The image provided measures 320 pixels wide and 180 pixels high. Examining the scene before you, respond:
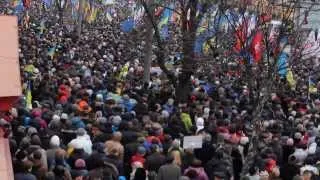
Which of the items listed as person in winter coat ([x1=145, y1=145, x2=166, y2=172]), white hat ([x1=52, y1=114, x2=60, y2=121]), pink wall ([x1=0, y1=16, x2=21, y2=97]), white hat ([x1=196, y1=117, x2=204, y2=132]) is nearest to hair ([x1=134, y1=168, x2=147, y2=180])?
person in winter coat ([x1=145, y1=145, x2=166, y2=172])

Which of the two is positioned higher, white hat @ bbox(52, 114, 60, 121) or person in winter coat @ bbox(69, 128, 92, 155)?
white hat @ bbox(52, 114, 60, 121)

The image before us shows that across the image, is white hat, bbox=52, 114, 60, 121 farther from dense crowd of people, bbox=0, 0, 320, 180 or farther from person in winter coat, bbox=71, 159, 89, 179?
person in winter coat, bbox=71, 159, 89, 179

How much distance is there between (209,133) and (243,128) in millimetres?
1471

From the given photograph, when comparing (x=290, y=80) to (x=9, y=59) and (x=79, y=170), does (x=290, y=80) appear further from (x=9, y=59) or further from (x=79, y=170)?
(x=9, y=59)

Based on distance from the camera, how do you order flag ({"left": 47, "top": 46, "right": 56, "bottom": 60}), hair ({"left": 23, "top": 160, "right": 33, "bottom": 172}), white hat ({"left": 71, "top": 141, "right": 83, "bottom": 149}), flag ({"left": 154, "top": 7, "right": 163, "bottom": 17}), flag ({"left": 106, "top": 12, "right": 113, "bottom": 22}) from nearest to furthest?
hair ({"left": 23, "top": 160, "right": 33, "bottom": 172}), white hat ({"left": 71, "top": 141, "right": 83, "bottom": 149}), flag ({"left": 154, "top": 7, "right": 163, "bottom": 17}), flag ({"left": 47, "top": 46, "right": 56, "bottom": 60}), flag ({"left": 106, "top": 12, "right": 113, "bottom": 22})

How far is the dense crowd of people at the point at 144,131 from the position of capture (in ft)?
33.4

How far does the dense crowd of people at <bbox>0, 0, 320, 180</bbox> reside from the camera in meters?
10.2

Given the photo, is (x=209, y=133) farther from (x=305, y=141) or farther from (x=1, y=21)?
→ (x=1, y=21)

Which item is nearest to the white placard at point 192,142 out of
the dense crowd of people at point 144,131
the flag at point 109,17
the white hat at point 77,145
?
the dense crowd of people at point 144,131

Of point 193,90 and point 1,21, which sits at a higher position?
point 1,21

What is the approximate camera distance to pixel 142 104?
15.5 meters

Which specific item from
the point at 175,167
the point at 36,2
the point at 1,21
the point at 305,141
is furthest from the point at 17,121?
the point at 36,2

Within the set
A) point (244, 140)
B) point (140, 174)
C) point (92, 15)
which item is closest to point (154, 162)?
point (140, 174)

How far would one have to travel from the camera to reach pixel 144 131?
1262 centimetres
